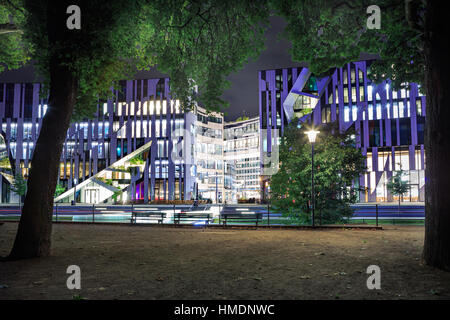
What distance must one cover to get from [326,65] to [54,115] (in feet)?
31.4

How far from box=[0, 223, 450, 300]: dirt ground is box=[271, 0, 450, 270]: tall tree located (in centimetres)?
150

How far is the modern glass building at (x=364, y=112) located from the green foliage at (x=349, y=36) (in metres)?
44.8

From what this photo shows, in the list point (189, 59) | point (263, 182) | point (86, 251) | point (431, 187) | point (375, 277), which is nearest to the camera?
point (375, 277)

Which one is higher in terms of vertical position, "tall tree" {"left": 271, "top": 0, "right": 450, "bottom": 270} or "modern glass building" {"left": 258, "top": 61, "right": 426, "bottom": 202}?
"modern glass building" {"left": 258, "top": 61, "right": 426, "bottom": 202}

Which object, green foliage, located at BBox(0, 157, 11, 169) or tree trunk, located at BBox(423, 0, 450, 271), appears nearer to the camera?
tree trunk, located at BBox(423, 0, 450, 271)

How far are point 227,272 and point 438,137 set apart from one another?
573cm

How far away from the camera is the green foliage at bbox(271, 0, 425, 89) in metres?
9.88

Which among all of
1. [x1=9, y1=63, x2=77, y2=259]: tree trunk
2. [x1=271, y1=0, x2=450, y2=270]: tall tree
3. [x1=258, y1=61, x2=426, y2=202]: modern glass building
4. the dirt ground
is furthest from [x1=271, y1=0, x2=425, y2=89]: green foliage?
[x1=258, y1=61, x2=426, y2=202]: modern glass building

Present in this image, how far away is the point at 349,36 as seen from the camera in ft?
36.5

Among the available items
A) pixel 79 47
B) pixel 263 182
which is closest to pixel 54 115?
pixel 79 47

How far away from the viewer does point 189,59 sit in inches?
520

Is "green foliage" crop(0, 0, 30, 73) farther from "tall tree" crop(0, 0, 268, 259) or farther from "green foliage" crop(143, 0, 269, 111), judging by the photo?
"green foliage" crop(143, 0, 269, 111)

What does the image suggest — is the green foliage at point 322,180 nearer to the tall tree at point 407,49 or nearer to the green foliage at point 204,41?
the tall tree at point 407,49

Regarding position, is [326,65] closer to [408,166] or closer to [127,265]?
[127,265]
